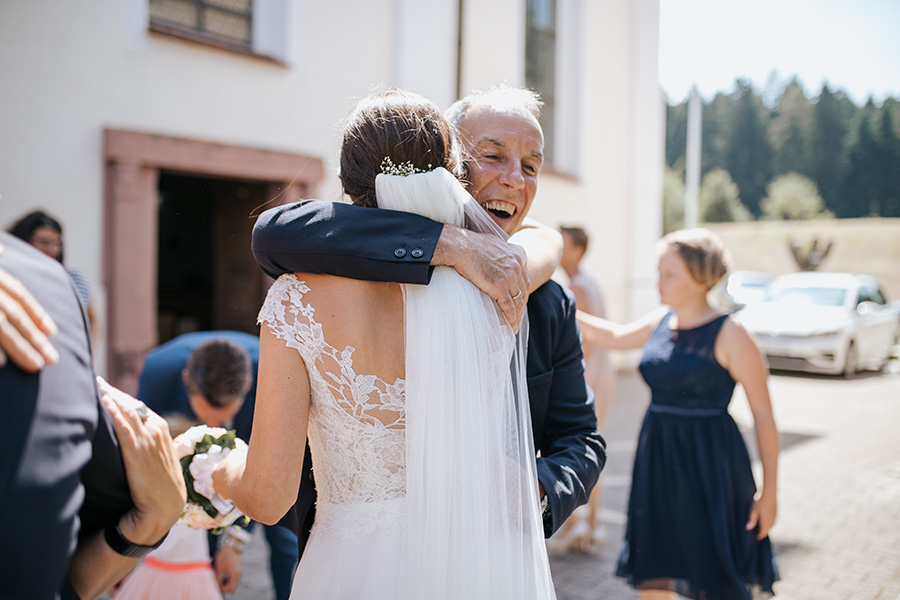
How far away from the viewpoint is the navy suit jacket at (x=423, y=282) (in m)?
1.42

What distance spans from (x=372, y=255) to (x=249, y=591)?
10.8ft

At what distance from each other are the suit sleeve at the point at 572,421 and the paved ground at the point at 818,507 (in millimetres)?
2524

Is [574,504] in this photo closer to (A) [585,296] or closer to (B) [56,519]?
(B) [56,519]

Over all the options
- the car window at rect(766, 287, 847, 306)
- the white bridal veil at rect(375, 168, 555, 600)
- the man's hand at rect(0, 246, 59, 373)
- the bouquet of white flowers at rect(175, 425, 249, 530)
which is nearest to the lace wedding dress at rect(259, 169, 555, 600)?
the white bridal veil at rect(375, 168, 555, 600)

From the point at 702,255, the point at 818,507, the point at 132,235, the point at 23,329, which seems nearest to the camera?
the point at 23,329

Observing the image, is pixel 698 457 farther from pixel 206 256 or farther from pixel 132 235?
pixel 206 256

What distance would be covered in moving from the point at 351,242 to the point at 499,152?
71cm

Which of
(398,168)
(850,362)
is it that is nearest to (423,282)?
(398,168)

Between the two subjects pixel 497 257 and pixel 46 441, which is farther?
pixel 497 257

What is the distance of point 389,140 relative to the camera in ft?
5.00

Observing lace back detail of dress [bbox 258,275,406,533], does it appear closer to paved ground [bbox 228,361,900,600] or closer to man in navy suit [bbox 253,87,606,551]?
man in navy suit [bbox 253,87,606,551]

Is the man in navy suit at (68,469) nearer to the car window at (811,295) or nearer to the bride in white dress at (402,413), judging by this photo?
the bride in white dress at (402,413)

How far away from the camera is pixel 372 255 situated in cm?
141

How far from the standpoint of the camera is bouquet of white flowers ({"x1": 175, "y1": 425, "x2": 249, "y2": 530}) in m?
1.88
